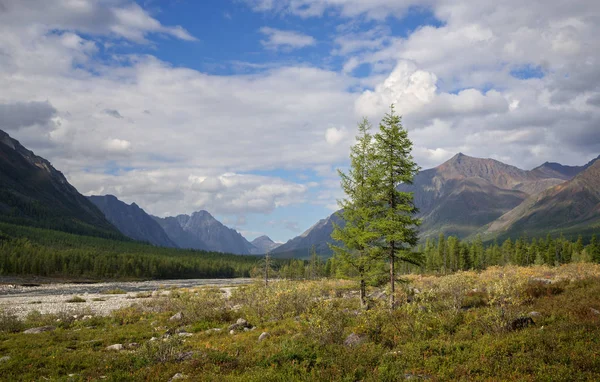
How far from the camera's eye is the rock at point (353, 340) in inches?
631

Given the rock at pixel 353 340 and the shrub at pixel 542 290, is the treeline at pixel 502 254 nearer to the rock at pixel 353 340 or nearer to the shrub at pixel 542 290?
the shrub at pixel 542 290

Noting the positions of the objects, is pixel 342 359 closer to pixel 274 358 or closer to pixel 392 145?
pixel 274 358

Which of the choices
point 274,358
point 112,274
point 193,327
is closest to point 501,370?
point 274,358

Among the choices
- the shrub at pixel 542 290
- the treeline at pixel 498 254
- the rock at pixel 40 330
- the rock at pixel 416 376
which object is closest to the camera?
the rock at pixel 416 376

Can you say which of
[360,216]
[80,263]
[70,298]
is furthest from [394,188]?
[80,263]

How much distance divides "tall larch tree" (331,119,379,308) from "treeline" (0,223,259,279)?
109410mm

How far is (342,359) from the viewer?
13.4 meters

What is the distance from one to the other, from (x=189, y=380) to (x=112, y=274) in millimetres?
125445

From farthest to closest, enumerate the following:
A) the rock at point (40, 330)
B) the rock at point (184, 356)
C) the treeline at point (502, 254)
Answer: the treeline at point (502, 254) → the rock at point (40, 330) → the rock at point (184, 356)

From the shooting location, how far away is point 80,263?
383 ft

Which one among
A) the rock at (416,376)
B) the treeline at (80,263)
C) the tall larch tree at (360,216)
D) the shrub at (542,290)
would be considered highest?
the tall larch tree at (360,216)

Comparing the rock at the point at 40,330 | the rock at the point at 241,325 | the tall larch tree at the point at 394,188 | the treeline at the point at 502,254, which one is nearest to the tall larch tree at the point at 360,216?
the tall larch tree at the point at 394,188

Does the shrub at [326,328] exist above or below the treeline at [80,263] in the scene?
above

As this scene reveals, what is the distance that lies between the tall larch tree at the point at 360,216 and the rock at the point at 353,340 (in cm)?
818
